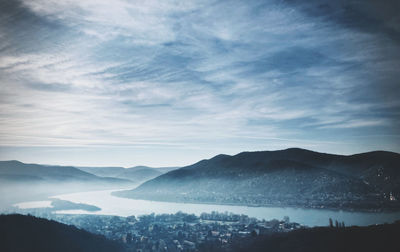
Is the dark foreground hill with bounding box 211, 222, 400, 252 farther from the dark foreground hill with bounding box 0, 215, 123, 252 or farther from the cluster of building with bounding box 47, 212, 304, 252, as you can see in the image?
the dark foreground hill with bounding box 0, 215, 123, 252

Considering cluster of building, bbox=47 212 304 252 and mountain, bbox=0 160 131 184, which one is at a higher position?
mountain, bbox=0 160 131 184

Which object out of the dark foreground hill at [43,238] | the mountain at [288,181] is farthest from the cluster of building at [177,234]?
the mountain at [288,181]

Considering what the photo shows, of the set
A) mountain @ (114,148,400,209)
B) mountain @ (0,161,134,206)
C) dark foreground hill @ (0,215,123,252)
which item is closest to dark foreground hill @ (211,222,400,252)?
dark foreground hill @ (0,215,123,252)

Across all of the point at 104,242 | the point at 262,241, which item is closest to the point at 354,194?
the point at 262,241

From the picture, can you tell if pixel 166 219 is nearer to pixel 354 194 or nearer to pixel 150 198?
pixel 354 194

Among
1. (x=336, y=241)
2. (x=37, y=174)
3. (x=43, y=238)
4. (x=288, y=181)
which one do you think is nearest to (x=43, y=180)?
(x=37, y=174)
